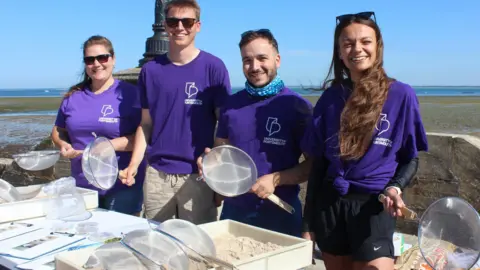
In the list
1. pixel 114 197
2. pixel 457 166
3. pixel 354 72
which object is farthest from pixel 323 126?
pixel 457 166

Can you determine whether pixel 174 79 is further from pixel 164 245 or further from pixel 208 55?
pixel 164 245

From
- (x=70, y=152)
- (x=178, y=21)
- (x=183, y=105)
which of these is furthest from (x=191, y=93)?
(x=70, y=152)

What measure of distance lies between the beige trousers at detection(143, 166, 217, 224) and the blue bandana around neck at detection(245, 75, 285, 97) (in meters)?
0.82

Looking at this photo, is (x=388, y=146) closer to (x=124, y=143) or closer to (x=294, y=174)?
(x=294, y=174)

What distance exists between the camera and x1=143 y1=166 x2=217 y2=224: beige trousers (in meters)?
3.46

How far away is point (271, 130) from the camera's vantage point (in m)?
2.96


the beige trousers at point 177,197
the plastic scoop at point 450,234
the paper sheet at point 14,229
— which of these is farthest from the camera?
the beige trousers at point 177,197

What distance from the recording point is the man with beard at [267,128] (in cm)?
295

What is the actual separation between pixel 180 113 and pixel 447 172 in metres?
2.75

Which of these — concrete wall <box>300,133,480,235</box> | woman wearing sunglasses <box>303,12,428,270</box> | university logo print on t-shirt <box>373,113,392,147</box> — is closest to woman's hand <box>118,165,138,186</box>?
woman wearing sunglasses <box>303,12,428,270</box>

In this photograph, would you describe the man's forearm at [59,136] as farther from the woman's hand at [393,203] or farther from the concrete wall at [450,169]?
the concrete wall at [450,169]

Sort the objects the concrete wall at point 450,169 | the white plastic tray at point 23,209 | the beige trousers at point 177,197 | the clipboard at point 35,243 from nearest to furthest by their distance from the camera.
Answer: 1. the clipboard at point 35,243
2. the white plastic tray at point 23,209
3. the beige trousers at point 177,197
4. the concrete wall at point 450,169

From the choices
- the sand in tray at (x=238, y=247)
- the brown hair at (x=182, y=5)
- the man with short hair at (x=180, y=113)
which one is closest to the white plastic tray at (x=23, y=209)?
the man with short hair at (x=180, y=113)

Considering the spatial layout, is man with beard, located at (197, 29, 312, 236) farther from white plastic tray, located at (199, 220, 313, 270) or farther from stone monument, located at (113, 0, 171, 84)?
stone monument, located at (113, 0, 171, 84)
